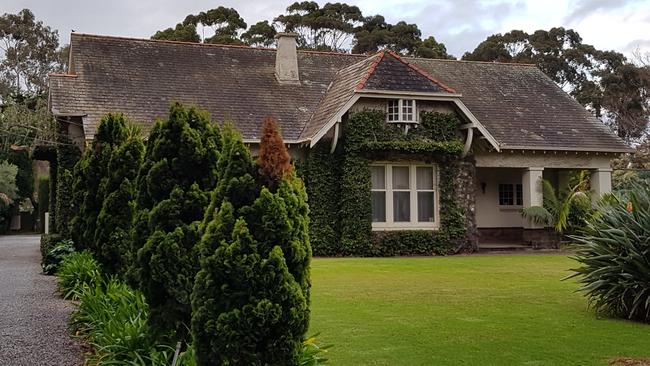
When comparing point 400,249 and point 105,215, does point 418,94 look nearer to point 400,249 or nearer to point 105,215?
point 400,249

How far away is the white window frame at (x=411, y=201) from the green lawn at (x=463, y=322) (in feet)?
20.6

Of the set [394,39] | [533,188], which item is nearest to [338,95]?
[533,188]

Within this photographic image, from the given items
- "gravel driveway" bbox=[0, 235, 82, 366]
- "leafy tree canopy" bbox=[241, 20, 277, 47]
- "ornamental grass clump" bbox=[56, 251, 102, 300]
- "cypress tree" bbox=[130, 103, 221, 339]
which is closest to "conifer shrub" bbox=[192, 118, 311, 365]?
"cypress tree" bbox=[130, 103, 221, 339]

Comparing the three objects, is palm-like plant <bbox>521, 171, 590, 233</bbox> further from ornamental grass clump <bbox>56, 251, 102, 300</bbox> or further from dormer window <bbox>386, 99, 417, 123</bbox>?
ornamental grass clump <bbox>56, 251, 102, 300</bbox>

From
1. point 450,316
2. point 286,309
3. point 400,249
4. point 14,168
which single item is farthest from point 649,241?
point 14,168

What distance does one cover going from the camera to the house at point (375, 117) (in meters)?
20.0

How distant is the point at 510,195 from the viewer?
25.7 meters

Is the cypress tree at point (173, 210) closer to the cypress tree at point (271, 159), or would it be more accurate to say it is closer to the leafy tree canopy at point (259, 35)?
the cypress tree at point (271, 159)

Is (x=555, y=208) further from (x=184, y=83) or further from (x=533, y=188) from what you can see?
(x=184, y=83)

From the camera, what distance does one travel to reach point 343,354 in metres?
6.61

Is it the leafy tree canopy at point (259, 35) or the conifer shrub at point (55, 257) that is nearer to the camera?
the conifer shrub at point (55, 257)

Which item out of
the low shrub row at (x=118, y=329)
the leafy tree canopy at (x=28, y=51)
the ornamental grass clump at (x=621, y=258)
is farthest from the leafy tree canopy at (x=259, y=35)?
the ornamental grass clump at (x=621, y=258)

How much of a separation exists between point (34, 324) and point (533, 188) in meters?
18.0

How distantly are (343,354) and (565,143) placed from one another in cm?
1852
